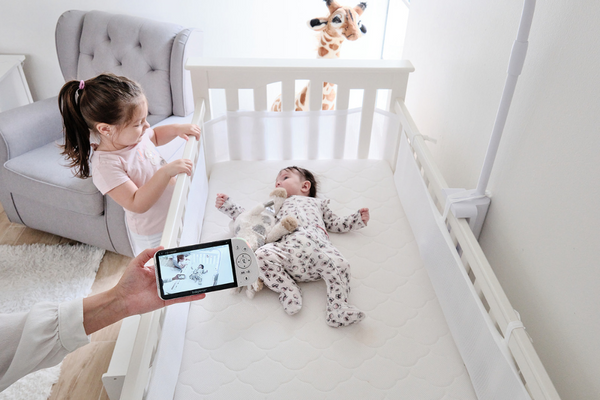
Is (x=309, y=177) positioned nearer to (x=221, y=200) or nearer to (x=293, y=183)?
(x=293, y=183)

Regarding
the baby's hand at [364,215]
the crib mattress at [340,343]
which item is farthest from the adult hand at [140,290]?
the baby's hand at [364,215]

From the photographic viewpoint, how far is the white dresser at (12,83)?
7.72ft

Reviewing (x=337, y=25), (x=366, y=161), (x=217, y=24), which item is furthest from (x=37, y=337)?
(x=217, y=24)

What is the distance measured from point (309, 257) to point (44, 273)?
119 cm

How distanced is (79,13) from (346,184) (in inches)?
61.5

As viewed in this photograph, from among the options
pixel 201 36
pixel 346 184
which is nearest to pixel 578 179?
pixel 346 184

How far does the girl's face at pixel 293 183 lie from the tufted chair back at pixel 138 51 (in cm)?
77

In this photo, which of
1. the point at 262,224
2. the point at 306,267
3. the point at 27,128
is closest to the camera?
the point at 306,267

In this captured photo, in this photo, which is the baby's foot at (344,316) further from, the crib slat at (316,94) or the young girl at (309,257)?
the crib slat at (316,94)

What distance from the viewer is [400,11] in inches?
88.5

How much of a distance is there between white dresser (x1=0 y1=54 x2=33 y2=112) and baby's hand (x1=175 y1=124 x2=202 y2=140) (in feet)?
4.72

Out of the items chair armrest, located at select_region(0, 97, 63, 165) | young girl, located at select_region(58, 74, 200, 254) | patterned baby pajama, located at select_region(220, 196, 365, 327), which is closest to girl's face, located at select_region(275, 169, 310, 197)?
patterned baby pajama, located at select_region(220, 196, 365, 327)

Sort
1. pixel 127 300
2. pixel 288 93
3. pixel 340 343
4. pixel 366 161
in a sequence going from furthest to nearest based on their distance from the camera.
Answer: pixel 366 161
pixel 288 93
pixel 340 343
pixel 127 300

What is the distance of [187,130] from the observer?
1.42 meters
